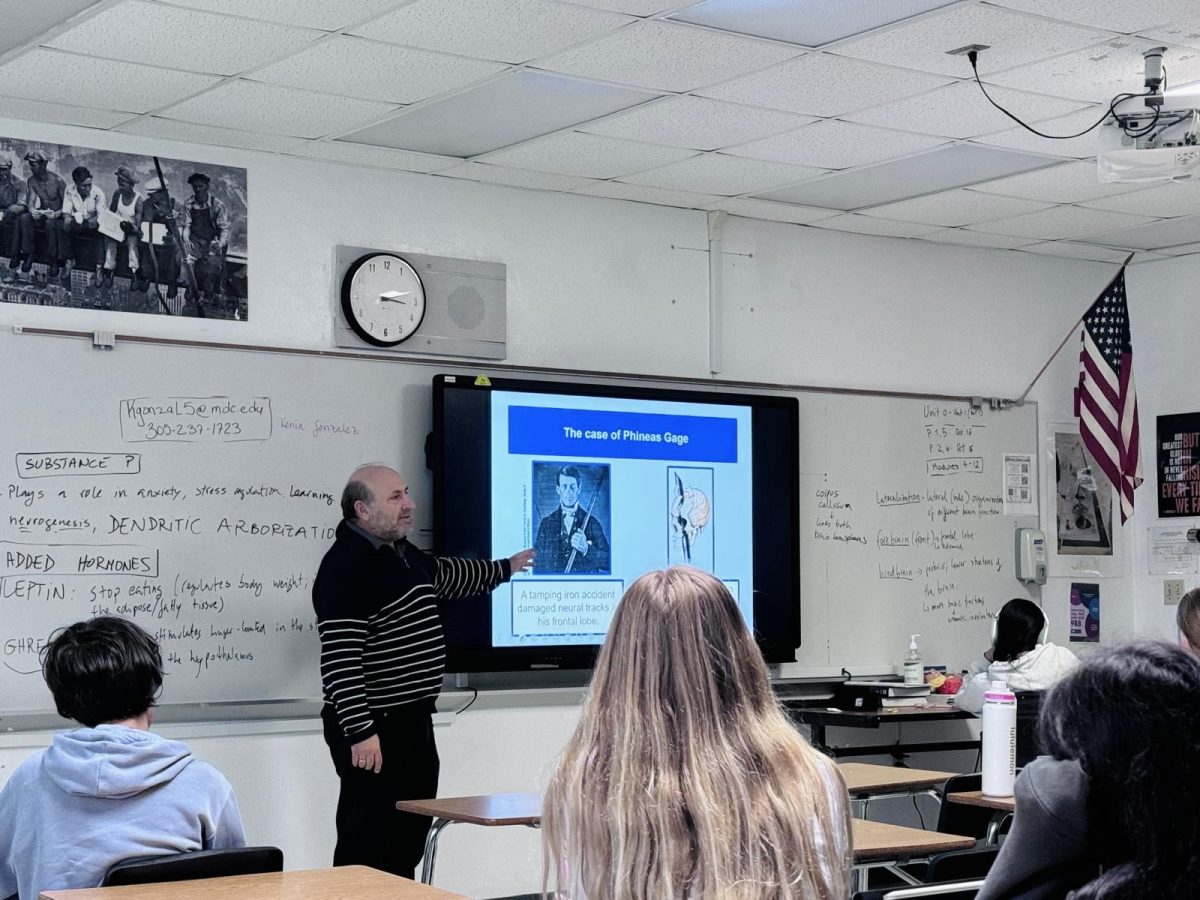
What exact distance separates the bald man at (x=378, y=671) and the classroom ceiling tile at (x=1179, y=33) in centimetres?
271

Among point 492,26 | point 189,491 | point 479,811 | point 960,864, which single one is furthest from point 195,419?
point 960,864

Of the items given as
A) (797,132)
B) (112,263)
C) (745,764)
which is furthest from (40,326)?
(745,764)

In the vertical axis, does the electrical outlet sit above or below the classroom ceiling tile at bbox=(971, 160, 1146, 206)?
below

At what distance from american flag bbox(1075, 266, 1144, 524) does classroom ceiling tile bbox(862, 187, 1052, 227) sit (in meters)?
0.88

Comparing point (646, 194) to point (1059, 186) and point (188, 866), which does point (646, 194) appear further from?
point (188, 866)

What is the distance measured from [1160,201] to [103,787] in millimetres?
5108

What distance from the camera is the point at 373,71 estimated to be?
186 inches

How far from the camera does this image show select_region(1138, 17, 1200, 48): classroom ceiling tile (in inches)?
173

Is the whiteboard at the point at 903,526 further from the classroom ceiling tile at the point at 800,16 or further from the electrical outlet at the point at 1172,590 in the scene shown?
the classroom ceiling tile at the point at 800,16

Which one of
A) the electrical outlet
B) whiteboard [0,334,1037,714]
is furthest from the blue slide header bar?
the electrical outlet

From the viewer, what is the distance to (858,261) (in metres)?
7.09

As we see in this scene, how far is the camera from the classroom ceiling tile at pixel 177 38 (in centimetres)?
425

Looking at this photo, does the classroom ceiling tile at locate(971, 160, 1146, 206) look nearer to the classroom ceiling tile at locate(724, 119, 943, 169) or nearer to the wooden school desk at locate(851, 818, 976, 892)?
the classroom ceiling tile at locate(724, 119, 943, 169)

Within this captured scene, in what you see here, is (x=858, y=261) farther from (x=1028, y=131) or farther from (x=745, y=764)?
(x=745, y=764)
